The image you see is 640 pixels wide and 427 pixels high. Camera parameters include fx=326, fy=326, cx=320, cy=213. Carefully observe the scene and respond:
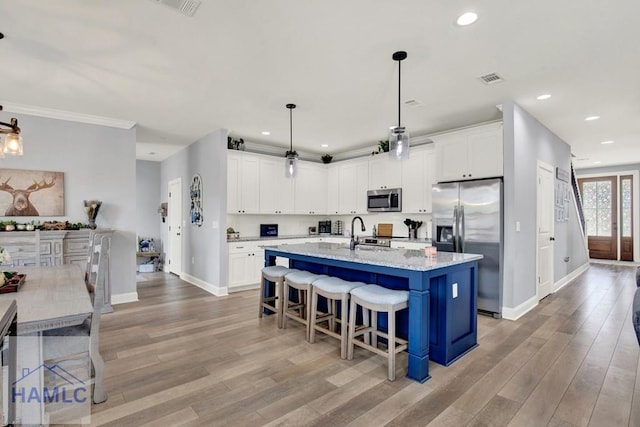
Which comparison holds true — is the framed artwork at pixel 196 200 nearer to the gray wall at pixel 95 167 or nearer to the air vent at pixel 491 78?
the gray wall at pixel 95 167

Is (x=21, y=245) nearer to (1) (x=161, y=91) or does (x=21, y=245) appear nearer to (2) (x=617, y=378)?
(1) (x=161, y=91)

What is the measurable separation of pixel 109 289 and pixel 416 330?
411 cm

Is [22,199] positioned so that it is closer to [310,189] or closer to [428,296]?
[310,189]

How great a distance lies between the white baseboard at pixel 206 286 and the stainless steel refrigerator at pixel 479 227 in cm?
339

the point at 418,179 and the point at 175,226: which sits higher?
the point at 418,179

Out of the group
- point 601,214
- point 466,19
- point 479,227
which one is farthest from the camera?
point 601,214

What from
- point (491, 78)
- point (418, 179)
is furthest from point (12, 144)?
point (418, 179)

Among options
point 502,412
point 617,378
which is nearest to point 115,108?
point 502,412

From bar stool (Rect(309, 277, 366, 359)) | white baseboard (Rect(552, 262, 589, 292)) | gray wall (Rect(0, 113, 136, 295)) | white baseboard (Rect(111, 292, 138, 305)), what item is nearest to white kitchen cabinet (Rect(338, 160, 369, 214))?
bar stool (Rect(309, 277, 366, 359))

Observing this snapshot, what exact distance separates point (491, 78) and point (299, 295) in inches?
126

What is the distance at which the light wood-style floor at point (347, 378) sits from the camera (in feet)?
6.87

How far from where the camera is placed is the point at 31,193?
416cm

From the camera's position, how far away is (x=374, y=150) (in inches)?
258

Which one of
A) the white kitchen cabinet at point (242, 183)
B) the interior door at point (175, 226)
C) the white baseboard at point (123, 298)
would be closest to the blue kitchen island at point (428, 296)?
the white kitchen cabinet at point (242, 183)
